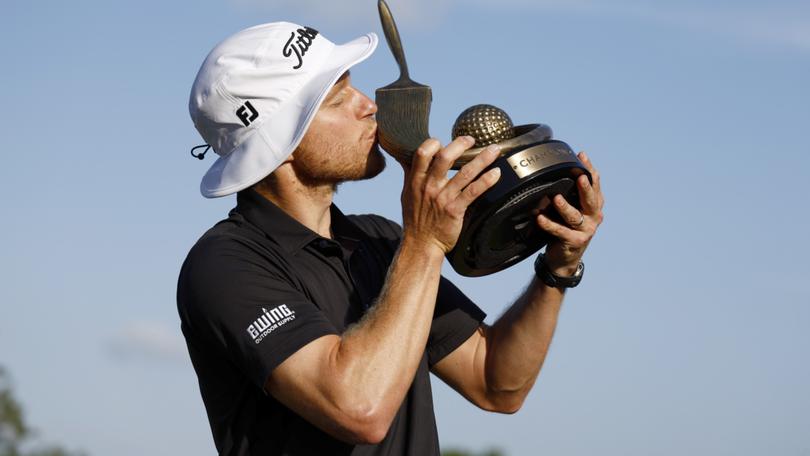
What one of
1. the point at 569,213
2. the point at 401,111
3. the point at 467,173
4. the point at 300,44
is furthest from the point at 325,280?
the point at 300,44

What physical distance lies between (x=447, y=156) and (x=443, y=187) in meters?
0.11

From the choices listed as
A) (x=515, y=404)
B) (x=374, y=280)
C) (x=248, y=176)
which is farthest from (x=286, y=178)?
(x=515, y=404)

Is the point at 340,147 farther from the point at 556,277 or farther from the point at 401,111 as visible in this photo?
the point at 556,277

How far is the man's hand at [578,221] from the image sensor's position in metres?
4.79

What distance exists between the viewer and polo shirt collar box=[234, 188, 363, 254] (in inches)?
195

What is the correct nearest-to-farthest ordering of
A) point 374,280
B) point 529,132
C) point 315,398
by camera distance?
point 315,398 → point 529,132 → point 374,280

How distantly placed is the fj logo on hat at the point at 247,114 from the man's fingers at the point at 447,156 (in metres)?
1.10

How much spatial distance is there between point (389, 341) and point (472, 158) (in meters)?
0.68

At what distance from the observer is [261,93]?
17.2 feet

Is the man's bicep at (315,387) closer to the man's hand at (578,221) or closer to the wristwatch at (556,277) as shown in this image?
the man's hand at (578,221)

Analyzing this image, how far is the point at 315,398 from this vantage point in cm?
427

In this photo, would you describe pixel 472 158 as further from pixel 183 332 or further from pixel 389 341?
pixel 183 332

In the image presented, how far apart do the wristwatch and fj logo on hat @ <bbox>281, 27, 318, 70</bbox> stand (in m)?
1.25

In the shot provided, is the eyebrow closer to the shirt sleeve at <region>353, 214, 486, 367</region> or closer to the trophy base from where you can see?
the shirt sleeve at <region>353, 214, 486, 367</region>
